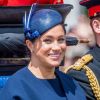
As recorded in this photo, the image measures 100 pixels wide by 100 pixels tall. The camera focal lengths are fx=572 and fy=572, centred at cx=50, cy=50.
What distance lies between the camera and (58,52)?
3.21m

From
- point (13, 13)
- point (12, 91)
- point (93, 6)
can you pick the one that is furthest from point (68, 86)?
point (13, 13)

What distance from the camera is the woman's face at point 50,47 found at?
320 cm

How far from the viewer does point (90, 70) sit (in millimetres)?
3607

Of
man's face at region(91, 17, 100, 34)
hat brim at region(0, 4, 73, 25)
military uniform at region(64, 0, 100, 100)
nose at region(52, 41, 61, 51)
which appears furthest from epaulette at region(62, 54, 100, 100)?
nose at region(52, 41, 61, 51)

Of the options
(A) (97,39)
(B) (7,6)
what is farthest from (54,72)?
(B) (7,6)

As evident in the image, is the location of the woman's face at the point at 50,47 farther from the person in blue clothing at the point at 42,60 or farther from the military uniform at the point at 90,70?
the military uniform at the point at 90,70

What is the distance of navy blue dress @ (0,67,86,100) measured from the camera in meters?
3.13

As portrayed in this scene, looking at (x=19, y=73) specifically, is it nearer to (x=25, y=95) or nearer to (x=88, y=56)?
(x=25, y=95)

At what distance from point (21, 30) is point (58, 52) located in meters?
0.68

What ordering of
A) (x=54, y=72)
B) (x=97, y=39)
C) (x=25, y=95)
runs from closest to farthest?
(x=25, y=95) → (x=54, y=72) → (x=97, y=39)

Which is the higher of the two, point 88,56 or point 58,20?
point 58,20

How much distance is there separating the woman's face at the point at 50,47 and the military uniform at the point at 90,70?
1.37ft

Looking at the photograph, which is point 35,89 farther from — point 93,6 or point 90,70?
point 93,6

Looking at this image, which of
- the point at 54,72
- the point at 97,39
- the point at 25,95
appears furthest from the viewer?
the point at 97,39
